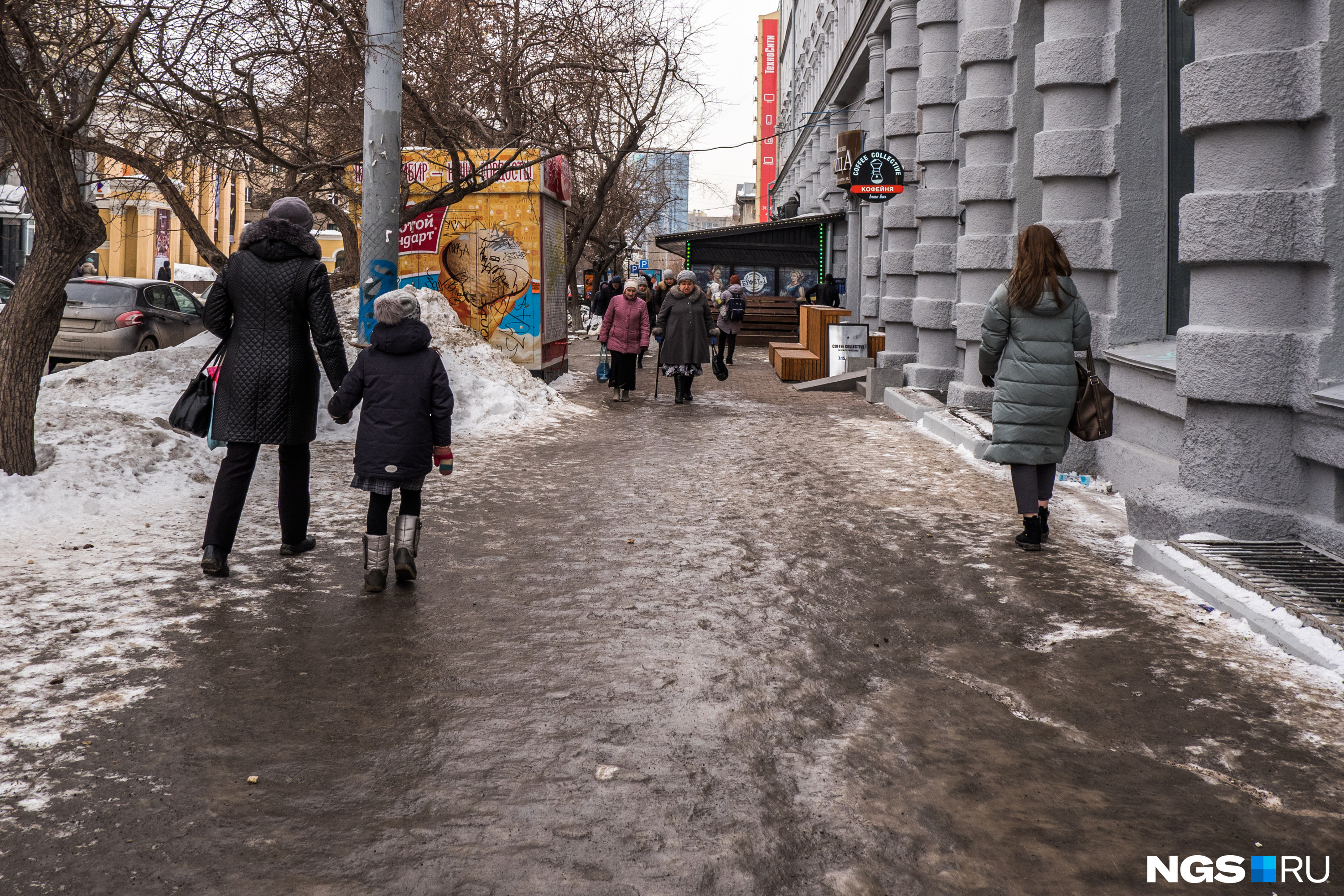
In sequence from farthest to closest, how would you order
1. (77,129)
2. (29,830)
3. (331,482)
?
(331,482)
(77,129)
(29,830)

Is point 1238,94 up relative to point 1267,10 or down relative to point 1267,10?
down

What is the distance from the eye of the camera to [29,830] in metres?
3.38

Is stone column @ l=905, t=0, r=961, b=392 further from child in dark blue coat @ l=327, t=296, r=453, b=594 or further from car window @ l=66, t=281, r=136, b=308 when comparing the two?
child in dark blue coat @ l=327, t=296, r=453, b=594

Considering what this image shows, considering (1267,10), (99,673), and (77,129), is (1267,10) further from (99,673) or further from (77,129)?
(77,129)

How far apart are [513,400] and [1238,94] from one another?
9.07m

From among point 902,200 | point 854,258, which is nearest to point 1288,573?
point 902,200

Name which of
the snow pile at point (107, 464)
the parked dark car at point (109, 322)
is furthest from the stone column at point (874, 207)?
the snow pile at point (107, 464)

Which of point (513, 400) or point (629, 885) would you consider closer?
point (629, 885)

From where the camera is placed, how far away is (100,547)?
683 centimetres

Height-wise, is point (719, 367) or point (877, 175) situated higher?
point (877, 175)

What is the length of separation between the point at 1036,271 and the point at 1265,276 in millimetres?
1241

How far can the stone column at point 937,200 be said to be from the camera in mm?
16719

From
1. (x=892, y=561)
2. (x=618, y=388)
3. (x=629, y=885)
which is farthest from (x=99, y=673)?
(x=618, y=388)

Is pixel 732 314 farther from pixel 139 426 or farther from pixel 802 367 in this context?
pixel 139 426
